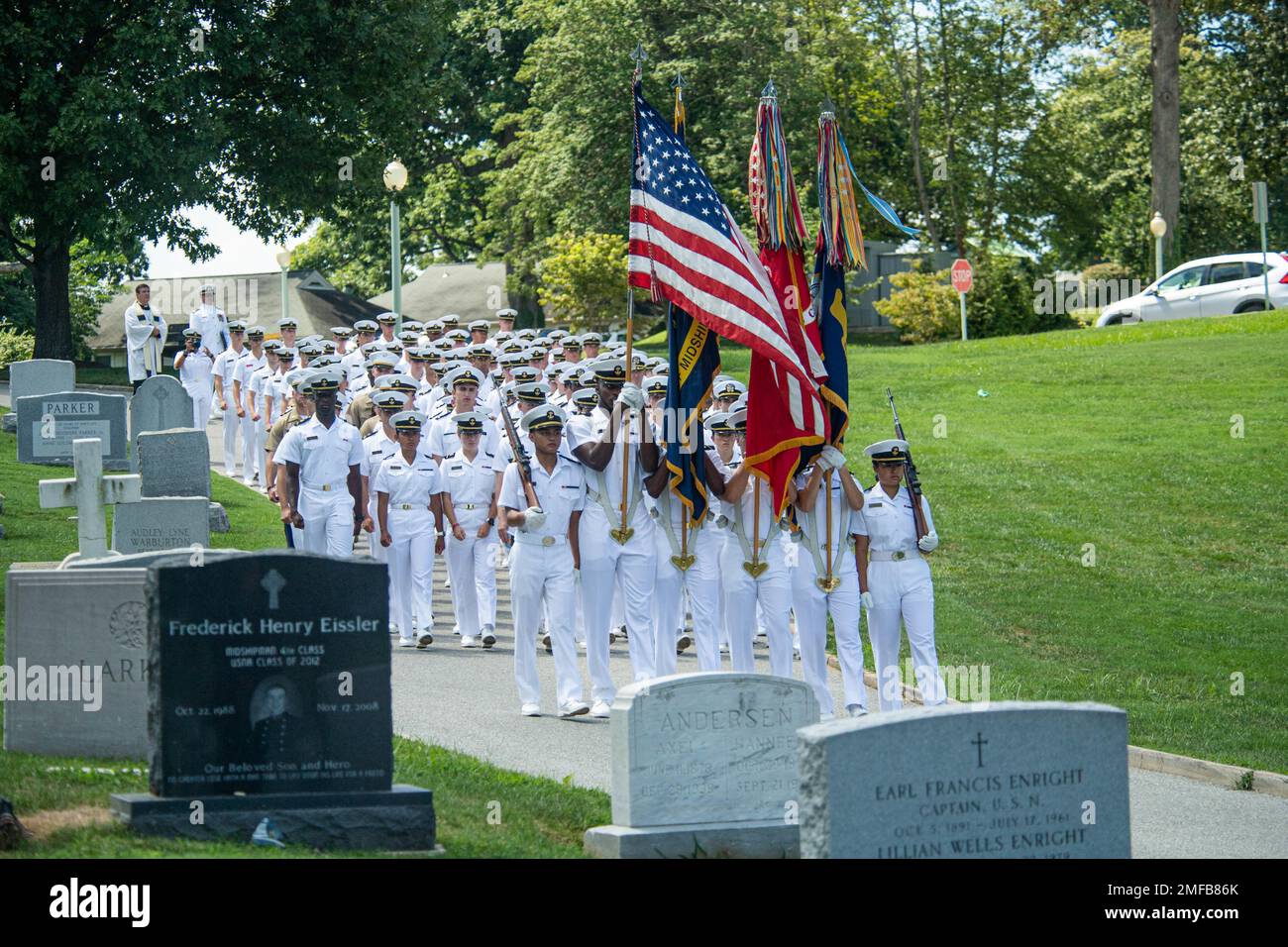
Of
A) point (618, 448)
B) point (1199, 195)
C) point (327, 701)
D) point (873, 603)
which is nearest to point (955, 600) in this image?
point (873, 603)

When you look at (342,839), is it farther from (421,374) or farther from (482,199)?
(482,199)

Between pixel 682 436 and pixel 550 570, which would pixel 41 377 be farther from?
pixel 682 436

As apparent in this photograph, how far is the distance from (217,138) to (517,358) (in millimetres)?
15069

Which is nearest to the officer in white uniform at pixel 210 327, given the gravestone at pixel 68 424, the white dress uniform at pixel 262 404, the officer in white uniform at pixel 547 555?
the white dress uniform at pixel 262 404

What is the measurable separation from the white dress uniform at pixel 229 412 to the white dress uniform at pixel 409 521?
10579 mm

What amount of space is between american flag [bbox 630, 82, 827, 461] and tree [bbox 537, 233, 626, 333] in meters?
25.1

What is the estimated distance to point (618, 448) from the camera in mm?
12727

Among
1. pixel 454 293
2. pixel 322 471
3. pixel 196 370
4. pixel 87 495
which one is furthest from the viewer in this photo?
pixel 454 293

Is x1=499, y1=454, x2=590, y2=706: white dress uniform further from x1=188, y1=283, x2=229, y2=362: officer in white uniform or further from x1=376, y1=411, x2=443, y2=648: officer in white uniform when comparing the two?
x1=188, y1=283, x2=229, y2=362: officer in white uniform

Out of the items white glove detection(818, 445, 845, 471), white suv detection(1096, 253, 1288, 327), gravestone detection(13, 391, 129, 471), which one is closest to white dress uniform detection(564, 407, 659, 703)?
white glove detection(818, 445, 845, 471)

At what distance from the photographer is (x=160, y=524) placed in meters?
13.8

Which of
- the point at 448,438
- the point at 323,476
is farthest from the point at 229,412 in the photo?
the point at 323,476

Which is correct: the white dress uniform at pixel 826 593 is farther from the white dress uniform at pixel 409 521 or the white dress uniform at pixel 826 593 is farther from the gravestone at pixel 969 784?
the gravestone at pixel 969 784

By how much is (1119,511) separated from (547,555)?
10.7 metres
